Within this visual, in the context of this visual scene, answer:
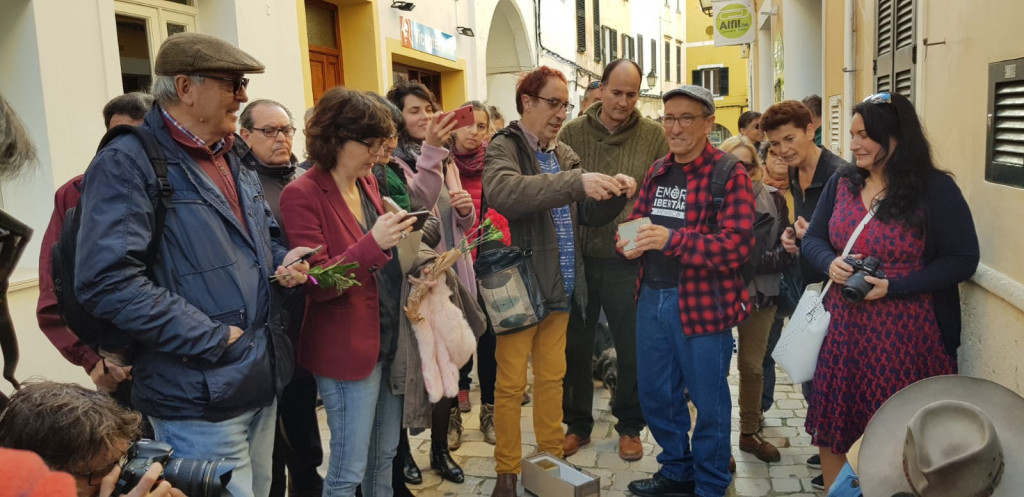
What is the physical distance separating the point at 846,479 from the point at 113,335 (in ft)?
7.83

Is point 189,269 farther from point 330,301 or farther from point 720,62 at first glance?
point 720,62

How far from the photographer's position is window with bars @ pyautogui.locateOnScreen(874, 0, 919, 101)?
480cm

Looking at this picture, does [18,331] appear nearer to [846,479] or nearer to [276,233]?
[276,233]

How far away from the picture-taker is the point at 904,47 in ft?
16.3

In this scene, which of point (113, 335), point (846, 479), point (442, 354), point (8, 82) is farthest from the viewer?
point (8, 82)

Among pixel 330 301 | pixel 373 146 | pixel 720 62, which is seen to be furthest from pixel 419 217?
pixel 720 62

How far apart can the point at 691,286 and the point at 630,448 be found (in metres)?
1.42

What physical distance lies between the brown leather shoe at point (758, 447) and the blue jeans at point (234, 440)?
9.83 ft

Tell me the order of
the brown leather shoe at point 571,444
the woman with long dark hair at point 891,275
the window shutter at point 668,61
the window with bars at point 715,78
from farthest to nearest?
the window with bars at point 715,78, the window shutter at point 668,61, the brown leather shoe at point 571,444, the woman with long dark hair at point 891,275

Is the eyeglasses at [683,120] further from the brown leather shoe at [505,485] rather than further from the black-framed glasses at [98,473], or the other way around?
the black-framed glasses at [98,473]

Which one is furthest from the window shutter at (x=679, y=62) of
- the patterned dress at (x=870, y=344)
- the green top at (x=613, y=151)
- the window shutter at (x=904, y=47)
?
the patterned dress at (x=870, y=344)

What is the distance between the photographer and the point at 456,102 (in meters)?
13.4

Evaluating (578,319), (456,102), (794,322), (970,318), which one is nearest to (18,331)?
(578,319)

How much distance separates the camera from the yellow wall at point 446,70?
38.0 ft
